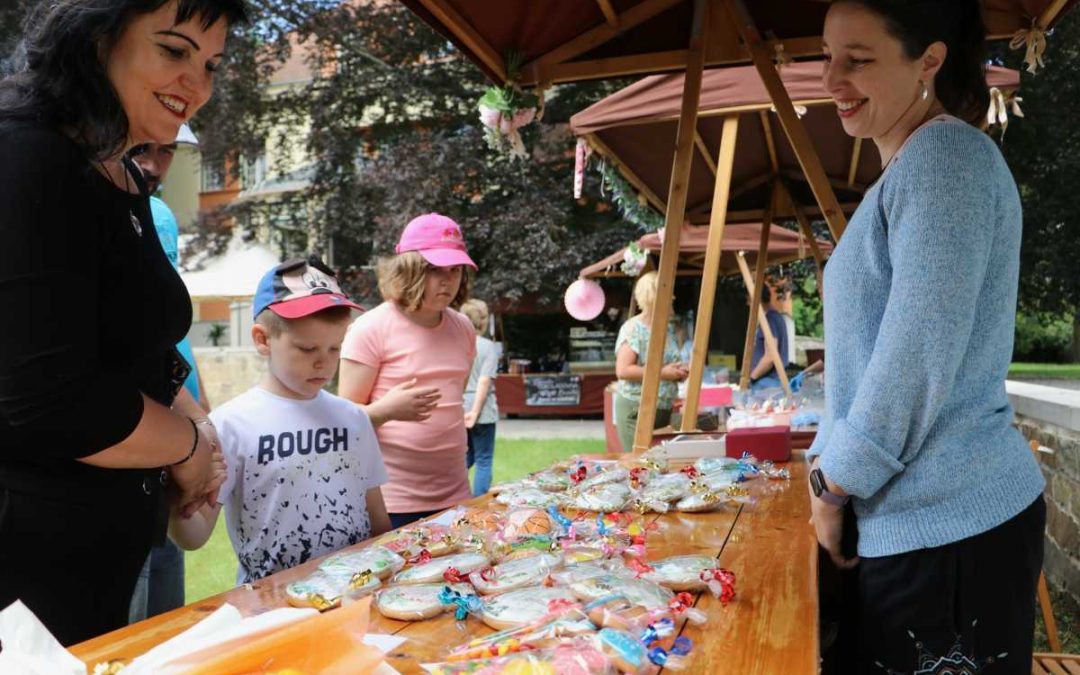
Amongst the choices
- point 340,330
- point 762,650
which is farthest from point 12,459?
point 762,650

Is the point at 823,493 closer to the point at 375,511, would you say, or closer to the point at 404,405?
the point at 375,511

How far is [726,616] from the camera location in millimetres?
1374

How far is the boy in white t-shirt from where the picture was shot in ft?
6.98

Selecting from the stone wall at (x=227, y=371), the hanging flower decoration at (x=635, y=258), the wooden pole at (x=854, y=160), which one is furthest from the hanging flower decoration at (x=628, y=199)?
the stone wall at (x=227, y=371)

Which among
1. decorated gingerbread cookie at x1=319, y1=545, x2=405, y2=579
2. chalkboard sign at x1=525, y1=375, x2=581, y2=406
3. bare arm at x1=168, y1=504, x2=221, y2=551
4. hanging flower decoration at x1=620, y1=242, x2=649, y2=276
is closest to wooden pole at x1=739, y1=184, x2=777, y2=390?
hanging flower decoration at x1=620, y1=242, x2=649, y2=276

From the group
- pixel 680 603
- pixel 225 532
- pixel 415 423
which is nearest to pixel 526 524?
pixel 680 603

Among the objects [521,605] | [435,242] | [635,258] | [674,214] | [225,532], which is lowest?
[225,532]

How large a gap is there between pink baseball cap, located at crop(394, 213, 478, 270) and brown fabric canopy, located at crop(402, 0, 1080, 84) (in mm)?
644

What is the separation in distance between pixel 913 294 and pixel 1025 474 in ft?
1.31

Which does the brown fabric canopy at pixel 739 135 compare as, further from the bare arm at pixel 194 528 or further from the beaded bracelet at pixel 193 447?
the beaded bracelet at pixel 193 447

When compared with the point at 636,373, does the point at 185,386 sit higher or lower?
higher

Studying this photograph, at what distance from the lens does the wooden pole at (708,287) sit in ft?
14.1

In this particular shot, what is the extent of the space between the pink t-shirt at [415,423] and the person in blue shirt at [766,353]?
6.34 meters

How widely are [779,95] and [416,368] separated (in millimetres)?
1892
